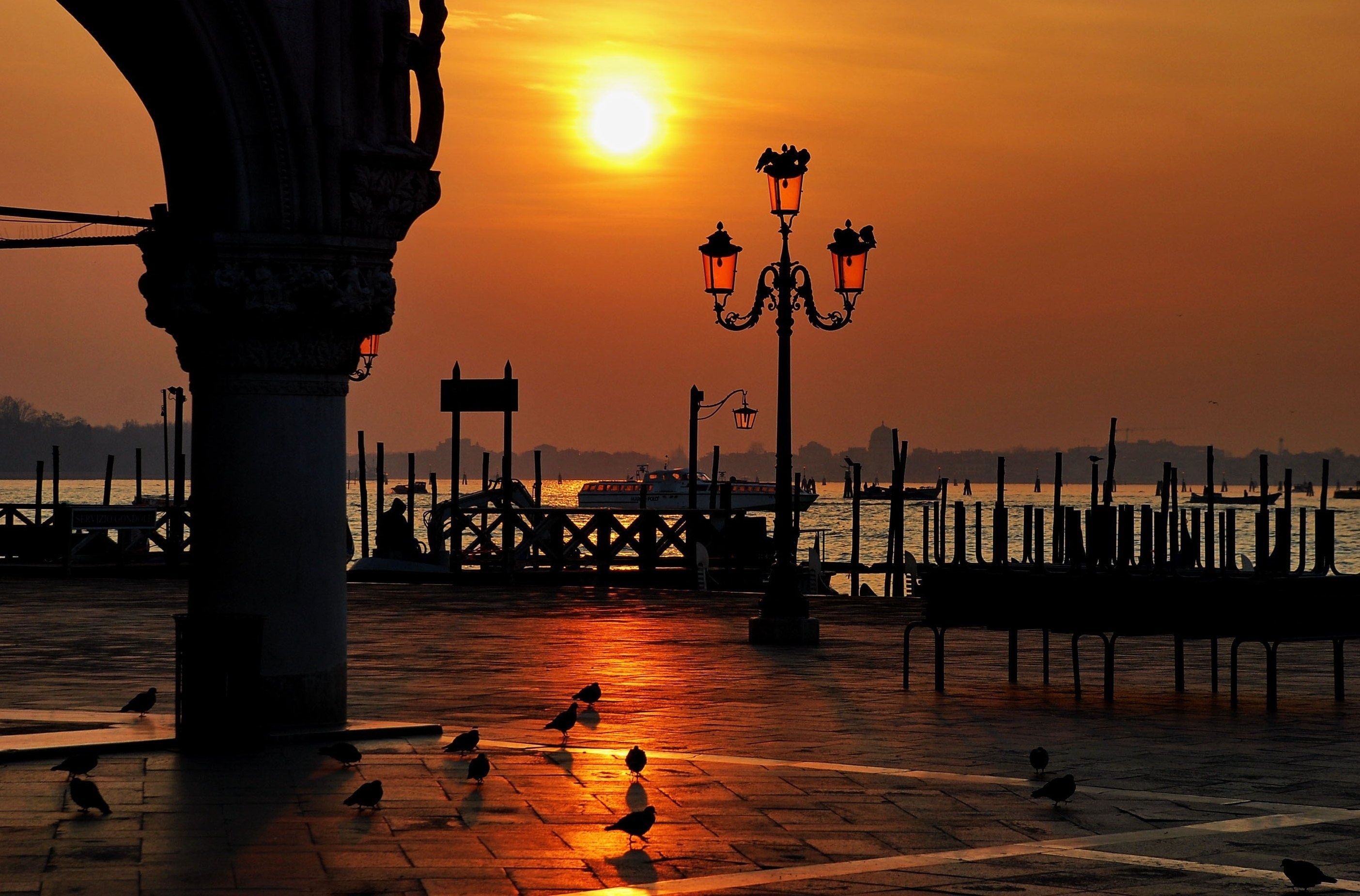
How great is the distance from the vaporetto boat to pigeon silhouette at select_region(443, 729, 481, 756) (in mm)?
82853

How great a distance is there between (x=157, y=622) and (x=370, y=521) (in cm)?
13815

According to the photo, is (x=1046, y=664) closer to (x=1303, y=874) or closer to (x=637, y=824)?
(x=637, y=824)

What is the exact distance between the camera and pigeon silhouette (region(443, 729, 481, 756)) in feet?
27.3

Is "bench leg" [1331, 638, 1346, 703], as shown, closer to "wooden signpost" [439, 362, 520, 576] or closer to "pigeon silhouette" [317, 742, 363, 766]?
"pigeon silhouette" [317, 742, 363, 766]

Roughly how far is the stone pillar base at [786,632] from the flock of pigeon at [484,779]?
6.38 m

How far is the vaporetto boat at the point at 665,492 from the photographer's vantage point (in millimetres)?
99312

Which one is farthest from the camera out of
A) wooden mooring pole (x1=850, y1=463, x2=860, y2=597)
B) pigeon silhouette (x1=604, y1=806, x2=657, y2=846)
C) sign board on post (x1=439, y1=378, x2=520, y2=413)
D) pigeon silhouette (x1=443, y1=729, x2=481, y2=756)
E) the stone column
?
wooden mooring pole (x1=850, y1=463, x2=860, y2=597)

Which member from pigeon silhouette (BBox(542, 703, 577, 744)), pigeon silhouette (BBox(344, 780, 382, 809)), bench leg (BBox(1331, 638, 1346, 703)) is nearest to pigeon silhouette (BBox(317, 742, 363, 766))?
pigeon silhouette (BBox(344, 780, 382, 809))

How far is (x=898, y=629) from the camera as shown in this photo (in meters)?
17.7

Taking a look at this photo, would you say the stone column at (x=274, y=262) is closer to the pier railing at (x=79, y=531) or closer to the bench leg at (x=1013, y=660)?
the bench leg at (x=1013, y=660)

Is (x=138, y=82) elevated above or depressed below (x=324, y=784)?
above

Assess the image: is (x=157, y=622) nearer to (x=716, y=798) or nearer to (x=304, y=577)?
(x=304, y=577)

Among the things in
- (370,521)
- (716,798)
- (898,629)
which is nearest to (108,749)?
(716,798)

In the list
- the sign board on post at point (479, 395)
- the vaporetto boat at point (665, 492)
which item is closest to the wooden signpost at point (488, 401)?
the sign board on post at point (479, 395)
